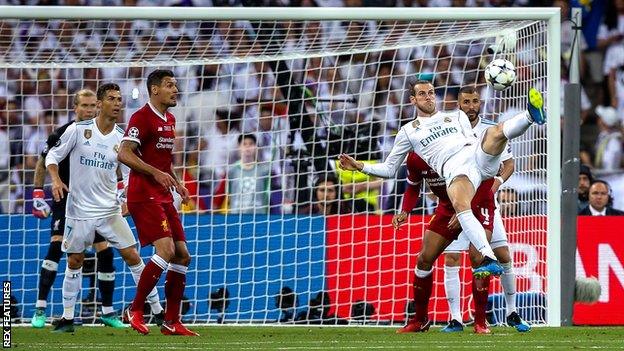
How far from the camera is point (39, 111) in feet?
47.5

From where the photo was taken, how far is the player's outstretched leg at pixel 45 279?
40.8 feet

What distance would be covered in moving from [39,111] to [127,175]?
3.11 meters

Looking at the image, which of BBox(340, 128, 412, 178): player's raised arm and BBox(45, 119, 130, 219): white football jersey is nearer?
BBox(340, 128, 412, 178): player's raised arm

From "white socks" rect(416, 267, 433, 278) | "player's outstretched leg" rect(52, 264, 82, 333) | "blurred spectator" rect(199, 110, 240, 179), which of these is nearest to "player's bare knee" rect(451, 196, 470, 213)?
"white socks" rect(416, 267, 433, 278)

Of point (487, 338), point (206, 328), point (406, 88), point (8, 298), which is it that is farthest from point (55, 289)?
point (8, 298)

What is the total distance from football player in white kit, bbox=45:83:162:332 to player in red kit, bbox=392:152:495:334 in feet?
7.66

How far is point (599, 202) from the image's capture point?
1455 cm

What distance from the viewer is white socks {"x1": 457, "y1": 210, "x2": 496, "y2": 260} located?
33.2 ft

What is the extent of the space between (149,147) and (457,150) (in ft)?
7.80

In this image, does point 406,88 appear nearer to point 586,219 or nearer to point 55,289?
point 586,219

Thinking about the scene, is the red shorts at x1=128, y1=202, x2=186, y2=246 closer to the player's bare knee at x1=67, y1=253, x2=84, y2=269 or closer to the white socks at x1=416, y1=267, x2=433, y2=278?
the player's bare knee at x1=67, y1=253, x2=84, y2=269

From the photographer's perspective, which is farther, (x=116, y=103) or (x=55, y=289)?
(x=55, y=289)

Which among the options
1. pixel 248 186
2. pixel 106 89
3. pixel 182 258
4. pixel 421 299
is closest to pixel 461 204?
pixel 421 299

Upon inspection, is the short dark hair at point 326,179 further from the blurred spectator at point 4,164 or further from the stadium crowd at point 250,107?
the blurred spectator at point 4,164
